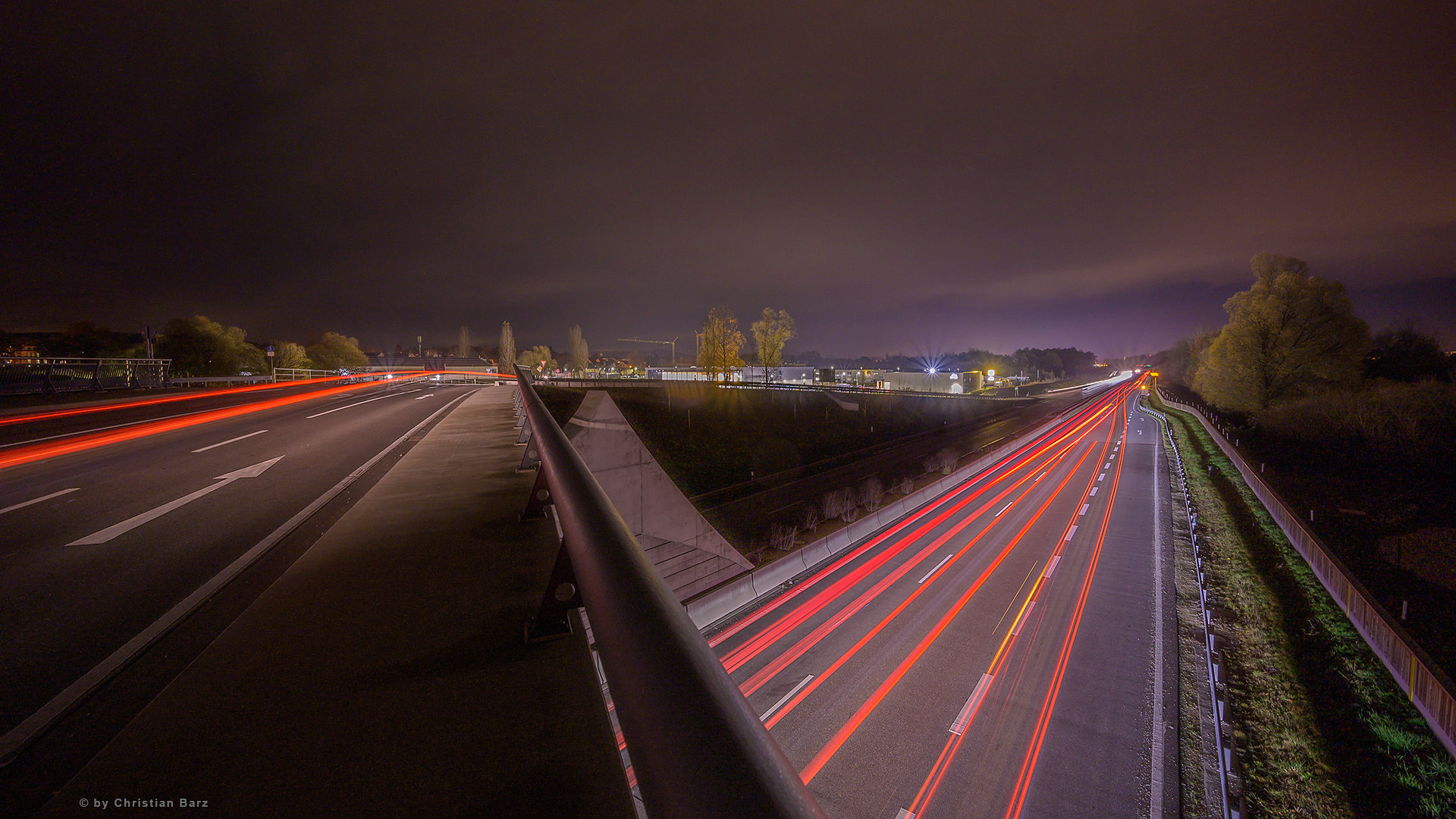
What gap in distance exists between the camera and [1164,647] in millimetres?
13234

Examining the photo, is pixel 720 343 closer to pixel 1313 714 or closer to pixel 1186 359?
pixel 1313 714

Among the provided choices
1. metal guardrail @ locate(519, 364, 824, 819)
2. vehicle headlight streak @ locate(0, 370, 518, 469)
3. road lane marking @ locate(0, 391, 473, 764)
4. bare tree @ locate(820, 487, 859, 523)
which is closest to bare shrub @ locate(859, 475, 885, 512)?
bare tree @ locate(820, 487, 859, 523)

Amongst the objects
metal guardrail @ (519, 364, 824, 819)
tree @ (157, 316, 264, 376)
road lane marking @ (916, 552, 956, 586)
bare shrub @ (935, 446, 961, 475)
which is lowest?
road lane marking @ (916, 552, 956, 586)

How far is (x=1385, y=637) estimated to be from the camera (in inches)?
460

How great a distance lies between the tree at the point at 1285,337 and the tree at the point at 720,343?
4816 cm

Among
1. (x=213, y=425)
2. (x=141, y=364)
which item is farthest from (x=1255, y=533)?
(x=141, y=364)

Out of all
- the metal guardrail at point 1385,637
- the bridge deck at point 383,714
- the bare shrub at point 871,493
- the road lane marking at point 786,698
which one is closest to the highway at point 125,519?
the bridge deck at point 383,714

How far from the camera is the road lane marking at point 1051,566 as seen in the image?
57.8ft

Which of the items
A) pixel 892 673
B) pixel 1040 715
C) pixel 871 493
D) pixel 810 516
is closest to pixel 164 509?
pixel 892 673

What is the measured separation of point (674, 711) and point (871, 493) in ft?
90.8

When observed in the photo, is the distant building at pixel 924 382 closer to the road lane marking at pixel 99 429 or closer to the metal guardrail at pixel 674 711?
the road lane marking at pixel 99 429

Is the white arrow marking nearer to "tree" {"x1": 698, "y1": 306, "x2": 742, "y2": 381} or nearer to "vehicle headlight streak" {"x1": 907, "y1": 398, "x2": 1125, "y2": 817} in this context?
"vehicle headlight streak" {"x1": 907, "y1": 398, "x2": 1125, "y2": 817}

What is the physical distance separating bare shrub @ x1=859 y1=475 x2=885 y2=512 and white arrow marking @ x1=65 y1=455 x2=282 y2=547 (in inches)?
921

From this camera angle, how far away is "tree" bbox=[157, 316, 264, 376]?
4191 centimetres
